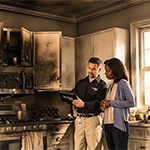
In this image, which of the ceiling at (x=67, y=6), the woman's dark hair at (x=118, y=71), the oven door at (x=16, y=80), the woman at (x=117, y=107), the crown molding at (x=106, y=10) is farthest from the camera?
the ceiling at (x=67, y=6)

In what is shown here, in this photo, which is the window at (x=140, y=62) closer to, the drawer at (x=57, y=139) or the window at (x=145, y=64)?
the window at (x=145, y=64)

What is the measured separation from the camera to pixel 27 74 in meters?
4.63

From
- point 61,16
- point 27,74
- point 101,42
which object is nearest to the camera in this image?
point 27,74

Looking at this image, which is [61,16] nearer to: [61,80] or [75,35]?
[75,35]

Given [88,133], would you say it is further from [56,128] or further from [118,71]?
[56,128]

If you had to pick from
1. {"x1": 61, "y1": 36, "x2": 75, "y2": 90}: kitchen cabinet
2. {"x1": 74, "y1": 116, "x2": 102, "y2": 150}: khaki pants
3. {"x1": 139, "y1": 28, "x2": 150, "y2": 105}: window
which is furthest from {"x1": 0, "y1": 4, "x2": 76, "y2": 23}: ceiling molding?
{"x1": 74, "y1": 116, "x2": 102, "y2": 150}: khaki pants

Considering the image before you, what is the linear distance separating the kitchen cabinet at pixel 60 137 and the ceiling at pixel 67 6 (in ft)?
6.71

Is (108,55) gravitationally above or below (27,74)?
above

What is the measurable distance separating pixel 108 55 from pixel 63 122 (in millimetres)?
1266

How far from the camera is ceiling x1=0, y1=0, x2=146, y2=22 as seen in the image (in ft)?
16.5

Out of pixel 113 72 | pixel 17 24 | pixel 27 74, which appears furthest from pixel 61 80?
pixel 113 72

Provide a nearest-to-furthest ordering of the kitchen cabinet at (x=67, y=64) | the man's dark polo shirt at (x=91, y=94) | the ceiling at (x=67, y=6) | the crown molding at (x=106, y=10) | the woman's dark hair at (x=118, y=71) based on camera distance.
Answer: the woman's dark hair at (x=118, y=71), the man's dark polo shirt at (x=91, y=94), the crown molding at (x=106, y=10), the ceiling at (x=67, y=6), the kitchen cabinet at (x=67, y=64)

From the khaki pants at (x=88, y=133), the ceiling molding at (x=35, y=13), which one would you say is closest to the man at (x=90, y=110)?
the khaki pants at (x=88, y=133)

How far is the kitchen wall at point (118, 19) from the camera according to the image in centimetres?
479
